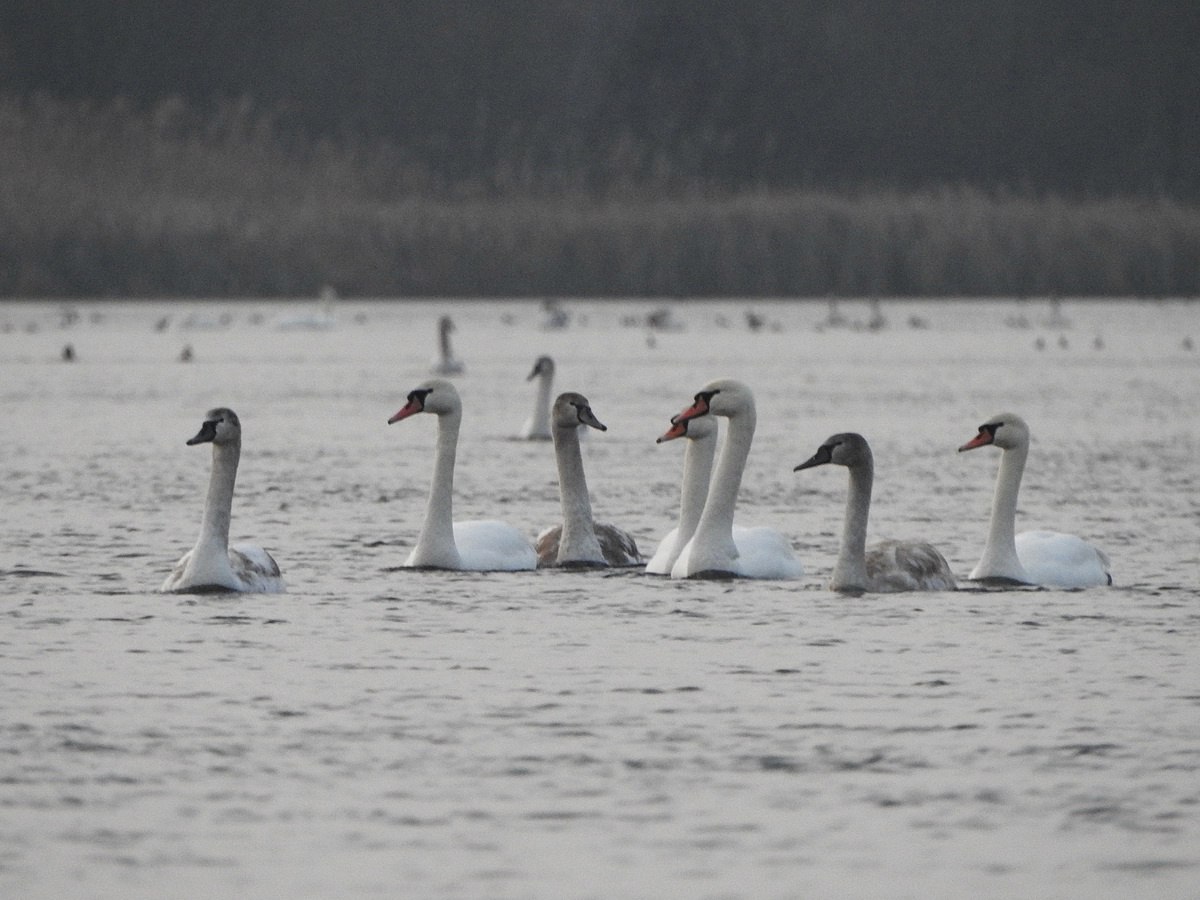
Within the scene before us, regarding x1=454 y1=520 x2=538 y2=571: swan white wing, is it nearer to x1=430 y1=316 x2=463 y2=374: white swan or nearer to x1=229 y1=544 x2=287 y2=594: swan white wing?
x1=229 y1=544 x2=287 y2=594: swan white wing

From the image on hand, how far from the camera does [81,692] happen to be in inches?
484

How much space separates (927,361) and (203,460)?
1263 inches

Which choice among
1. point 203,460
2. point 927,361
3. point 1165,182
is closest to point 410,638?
point 203,460

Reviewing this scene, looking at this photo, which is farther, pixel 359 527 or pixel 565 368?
pixel 565 368

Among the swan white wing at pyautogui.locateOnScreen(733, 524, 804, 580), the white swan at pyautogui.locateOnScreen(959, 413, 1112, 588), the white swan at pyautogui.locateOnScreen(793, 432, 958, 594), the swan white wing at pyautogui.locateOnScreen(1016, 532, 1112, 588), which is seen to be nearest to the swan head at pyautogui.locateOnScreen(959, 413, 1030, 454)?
the white swan at pyautogui.locateOnScreen(959, 413, 1112, 588)

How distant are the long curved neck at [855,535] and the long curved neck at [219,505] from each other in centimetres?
344

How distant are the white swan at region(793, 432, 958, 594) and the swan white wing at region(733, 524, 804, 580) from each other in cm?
49

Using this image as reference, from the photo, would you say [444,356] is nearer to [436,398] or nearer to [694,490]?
[436,398]

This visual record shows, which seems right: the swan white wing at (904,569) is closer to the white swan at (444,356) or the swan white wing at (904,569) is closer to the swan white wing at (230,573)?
the swan white wing at (230,573)

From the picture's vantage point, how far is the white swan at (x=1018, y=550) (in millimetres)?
15703

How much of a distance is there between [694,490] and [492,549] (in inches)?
50.8

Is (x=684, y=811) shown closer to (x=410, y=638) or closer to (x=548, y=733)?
(x=548, y=733)

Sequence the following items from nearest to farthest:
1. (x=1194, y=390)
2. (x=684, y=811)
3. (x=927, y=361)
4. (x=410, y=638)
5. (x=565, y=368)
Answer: (x=684, y=811), (x=410, y=638), (x=1194, y=390), (x=565, y=368), (x=927, y=361)

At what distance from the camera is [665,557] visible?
1652 centimetres
